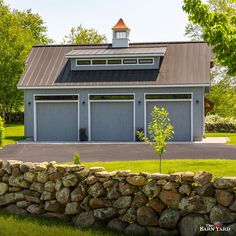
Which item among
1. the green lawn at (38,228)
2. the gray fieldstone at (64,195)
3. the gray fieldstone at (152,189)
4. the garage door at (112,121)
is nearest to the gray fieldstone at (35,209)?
the green lawn at (38,228)

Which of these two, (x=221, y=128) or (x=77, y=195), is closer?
(x=77, y=195)

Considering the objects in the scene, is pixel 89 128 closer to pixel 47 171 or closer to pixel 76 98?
pixel 76 98

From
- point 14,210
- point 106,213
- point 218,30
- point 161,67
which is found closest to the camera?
point 106,213

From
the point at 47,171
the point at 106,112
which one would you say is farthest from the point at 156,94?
the point at 47,171

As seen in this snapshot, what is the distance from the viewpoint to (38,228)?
25.8ft

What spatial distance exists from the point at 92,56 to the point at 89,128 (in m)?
4.36

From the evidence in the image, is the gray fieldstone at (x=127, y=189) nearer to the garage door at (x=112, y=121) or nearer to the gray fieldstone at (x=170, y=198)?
the gray fieldstone at (x=170, y=198)

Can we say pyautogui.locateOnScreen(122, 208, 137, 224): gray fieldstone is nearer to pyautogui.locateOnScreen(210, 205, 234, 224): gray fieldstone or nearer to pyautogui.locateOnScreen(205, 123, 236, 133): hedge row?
pyautogui.locateOnScreen(210, 205, 234, 224): gray fieldstone

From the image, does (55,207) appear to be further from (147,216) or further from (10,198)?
(147,216)

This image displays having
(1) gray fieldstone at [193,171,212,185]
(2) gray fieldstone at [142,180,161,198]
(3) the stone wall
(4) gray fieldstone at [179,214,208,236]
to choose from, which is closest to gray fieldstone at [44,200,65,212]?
(3) the stone wall

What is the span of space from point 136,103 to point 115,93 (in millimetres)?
1342

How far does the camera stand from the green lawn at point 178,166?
13.4 meters

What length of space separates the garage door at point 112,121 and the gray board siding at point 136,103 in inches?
16.2

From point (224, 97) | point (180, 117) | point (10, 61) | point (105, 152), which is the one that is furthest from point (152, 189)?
point (224, 97)
